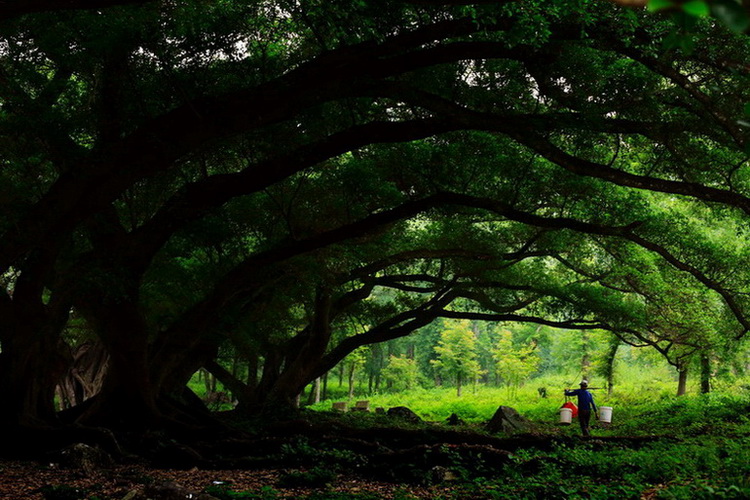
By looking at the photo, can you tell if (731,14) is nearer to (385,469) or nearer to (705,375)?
(385,469)

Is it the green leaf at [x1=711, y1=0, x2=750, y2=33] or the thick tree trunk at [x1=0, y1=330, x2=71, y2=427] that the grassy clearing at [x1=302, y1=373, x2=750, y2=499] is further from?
the thick tree trunk at [x1=0, y1=330, x2=71, y2=427]

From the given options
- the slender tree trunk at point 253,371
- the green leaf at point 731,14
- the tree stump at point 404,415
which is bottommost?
the tree stump at point 404,415

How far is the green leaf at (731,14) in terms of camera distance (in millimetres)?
933

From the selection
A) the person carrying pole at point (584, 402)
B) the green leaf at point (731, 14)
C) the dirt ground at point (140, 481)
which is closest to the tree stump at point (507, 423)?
the person carrying pole at point (584, 402)

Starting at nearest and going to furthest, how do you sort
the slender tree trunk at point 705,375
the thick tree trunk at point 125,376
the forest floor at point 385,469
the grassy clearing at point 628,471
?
the grassy clearing at point 628,471 → the forest floor at point 385,469 → the thick tree trunk at point 125,376 → the slender tree trunk at point 705,375

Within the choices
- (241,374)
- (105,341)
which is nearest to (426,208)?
(105,341)

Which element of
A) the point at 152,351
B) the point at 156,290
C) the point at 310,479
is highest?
the point at 156,290

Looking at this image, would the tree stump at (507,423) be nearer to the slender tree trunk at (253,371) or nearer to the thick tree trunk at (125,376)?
the slender tree trunk at (253,371)

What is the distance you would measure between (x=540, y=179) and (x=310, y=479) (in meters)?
6.38

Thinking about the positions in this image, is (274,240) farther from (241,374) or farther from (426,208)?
(241,374)

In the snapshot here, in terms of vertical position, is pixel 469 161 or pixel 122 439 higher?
pixel 469 161

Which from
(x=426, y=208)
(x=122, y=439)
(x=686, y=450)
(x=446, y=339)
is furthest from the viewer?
(x=446, y=339)

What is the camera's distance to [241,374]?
104 feet

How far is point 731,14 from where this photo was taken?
36.9 inches
